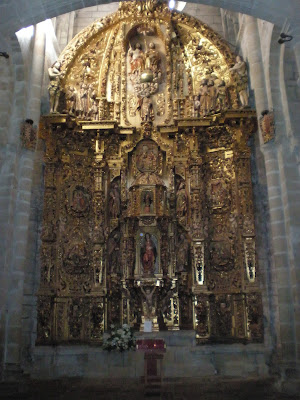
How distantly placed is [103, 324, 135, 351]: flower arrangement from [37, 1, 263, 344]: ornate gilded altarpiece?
896mm

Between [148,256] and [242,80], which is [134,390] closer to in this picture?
[148,256]

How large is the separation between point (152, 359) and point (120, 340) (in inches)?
104

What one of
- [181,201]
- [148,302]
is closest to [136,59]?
[181,201]

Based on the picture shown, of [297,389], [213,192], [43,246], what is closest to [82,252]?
[43,246]

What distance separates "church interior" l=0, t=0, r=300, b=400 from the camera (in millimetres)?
10688

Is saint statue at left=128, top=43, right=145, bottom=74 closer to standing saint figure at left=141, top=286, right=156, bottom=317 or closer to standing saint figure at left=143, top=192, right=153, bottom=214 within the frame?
standing saint figure at left=143, top=192, right=153, bottom=214

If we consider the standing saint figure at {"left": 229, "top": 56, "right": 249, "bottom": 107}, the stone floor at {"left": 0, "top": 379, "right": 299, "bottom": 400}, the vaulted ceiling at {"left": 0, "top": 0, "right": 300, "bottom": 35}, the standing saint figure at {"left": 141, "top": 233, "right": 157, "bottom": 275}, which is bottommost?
the stone floor at {"left": 0, "top": 379, "right": 299, "bottom": 400}

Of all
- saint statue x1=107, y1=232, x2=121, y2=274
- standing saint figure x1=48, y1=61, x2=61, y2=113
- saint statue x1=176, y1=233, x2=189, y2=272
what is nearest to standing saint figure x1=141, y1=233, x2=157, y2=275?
saint statue x1=176, y1=233, x2=189, y2=272

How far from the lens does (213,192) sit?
13867mm

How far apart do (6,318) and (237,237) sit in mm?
6908

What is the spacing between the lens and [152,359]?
902 cm

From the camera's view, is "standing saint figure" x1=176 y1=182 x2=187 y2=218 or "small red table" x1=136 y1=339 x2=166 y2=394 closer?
"small red table" x1=136 y1=339 x2=166 y2=394

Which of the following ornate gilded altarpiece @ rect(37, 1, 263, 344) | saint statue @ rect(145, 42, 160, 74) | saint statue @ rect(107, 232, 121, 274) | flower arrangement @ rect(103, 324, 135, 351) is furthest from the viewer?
saint statue @ rect(145, 42, 160, 74)

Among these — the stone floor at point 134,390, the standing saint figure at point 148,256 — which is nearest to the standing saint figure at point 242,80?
the standing saint figure at point 148,256
